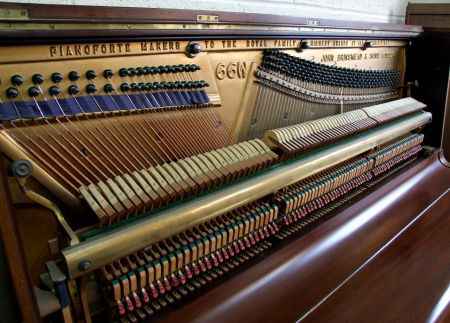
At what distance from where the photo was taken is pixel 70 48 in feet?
3.05

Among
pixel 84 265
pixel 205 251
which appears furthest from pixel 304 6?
pixel 84 265

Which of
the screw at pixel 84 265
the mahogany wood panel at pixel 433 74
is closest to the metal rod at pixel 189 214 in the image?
the screw at pixel 84 265

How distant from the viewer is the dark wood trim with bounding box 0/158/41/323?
2.36 feet

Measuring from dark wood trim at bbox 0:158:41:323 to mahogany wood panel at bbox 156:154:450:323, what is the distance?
347 mm

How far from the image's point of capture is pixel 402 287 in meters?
1.33

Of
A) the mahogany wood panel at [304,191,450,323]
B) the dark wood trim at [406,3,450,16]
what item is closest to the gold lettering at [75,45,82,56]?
the mahogany wood panel at [304,191,450,323]

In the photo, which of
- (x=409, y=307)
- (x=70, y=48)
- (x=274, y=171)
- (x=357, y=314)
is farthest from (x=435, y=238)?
(x=70, y=48)

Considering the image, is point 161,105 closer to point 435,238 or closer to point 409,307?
point 409,307

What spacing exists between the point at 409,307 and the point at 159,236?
35.6 inches

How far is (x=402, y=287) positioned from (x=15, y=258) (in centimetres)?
124

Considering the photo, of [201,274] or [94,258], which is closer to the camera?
[94,258]

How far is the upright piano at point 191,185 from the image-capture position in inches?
34.3

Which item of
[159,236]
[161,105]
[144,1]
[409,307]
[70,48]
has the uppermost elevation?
[144,1]

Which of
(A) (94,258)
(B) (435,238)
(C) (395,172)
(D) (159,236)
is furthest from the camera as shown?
(C) (395,172)
